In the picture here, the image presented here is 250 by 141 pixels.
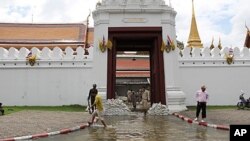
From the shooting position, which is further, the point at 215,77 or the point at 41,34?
the point at 41,34

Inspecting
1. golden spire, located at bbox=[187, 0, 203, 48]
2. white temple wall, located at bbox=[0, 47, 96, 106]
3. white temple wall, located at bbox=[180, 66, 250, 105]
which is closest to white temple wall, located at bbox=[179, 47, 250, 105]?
white temple wall, located at bbox=[180, 66, 250, 105]

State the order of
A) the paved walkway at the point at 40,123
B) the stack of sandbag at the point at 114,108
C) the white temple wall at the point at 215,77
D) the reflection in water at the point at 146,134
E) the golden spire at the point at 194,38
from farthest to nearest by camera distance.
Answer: the golden spire at the point at 194,38
the white temple wall at the point at 215,77
the stack of sandbag at the point at 114,108
the paved walkway at the point at 40,123
the reflection in water at the point at 146,134

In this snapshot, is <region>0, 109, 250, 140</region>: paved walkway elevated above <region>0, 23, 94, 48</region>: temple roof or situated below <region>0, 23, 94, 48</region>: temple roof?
below

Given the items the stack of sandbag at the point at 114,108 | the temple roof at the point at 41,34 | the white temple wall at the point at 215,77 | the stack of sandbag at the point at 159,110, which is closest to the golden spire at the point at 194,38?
the temple roof at the point at 41,34

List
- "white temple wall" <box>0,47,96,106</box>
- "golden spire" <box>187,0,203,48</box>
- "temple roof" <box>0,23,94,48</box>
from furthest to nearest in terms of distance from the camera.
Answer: "golden spire" <box>187,0,203,48</box> → "temple roof" <box>0,23,94,48</box> → "white temple wall" <box>0,47,96,106</box>

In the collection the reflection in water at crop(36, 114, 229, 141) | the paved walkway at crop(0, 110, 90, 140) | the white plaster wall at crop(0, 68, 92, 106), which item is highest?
the white plaster wall at crop(0, 68, 92, 106)

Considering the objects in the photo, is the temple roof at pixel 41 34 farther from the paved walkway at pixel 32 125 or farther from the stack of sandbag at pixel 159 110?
the paved walkway at pixel 32 125

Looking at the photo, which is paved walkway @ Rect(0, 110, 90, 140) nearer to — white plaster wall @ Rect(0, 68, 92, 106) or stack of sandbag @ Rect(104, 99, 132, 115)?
stack of sandbag @ Rect(104, 99, 132, 115)

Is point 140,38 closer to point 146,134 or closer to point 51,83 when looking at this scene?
point 51,83

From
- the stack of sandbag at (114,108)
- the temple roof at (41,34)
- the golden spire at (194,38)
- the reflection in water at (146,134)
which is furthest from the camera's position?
the golden spire at (194,38)

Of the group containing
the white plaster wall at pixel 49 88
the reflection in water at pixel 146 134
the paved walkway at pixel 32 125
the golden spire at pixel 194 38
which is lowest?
the reflection in water at pixel 146 134

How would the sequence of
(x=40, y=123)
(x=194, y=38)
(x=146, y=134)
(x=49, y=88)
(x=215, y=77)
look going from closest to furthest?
(x=146, y=134) → (x=40, y=123) → (x=49, y=88) → (x=215, y=77) → (x=194, y=38)

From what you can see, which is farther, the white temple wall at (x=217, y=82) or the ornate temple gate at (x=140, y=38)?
the white temple wall at (x=217, y=82)

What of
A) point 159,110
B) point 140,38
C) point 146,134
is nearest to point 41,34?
point 140,38
